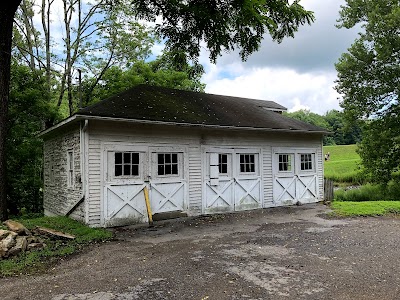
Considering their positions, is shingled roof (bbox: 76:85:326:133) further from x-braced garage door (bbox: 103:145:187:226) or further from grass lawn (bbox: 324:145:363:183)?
grass lawn (bbox: 324:145:363:183)

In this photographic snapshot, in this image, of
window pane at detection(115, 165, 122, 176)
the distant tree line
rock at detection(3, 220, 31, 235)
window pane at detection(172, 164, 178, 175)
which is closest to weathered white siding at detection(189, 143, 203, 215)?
window pane at detection(172, 164, 178, 175)

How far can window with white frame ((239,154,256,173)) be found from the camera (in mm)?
12016

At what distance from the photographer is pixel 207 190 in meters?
11.1

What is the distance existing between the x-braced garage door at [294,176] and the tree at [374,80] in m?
6.38

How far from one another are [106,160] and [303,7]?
820cm

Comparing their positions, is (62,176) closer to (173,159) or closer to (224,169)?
(173,159)

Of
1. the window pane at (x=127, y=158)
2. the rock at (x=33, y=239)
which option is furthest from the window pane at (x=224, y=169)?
the rock at (x=33, y=239)

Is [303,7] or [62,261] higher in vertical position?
[303,7]

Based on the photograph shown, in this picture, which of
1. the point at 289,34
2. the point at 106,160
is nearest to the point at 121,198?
the point at 106,160

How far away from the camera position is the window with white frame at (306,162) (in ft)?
44.8

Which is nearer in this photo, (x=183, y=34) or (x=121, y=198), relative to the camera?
(x=121, y=198)

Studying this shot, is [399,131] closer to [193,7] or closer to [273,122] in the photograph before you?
[273,122]

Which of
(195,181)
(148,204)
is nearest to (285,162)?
(195,181)

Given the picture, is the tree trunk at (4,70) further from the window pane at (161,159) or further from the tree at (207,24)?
the window pane at (161,159)
